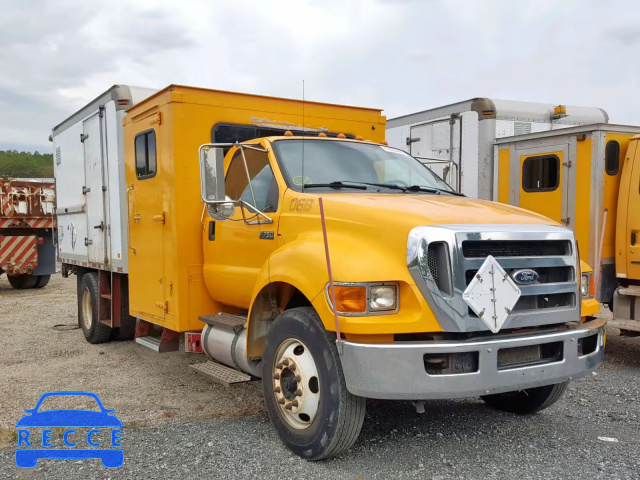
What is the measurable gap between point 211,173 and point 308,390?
181 cm

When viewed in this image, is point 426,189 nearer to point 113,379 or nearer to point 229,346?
point 229,346

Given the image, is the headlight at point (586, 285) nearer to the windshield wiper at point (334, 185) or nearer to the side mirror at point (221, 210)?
the windshield wiper at point (334, 185)

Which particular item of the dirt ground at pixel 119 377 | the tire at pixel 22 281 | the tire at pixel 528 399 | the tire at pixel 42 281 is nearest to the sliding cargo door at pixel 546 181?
the dirt ground at pixel 119 377

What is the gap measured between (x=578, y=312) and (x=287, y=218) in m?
2.12

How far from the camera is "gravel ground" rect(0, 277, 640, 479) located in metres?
4.01

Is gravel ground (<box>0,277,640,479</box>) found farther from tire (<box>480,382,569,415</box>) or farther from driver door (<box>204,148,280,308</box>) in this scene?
driver door (<box>204,148,280,308</box>)

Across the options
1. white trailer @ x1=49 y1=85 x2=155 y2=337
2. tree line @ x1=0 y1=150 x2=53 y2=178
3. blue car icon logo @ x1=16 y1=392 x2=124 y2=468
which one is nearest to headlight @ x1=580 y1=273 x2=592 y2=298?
blue car icon logo @ x1=16 y1=392 x2=124 y2=468

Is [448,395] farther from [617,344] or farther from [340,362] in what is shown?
[617,344]

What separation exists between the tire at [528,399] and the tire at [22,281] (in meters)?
14.1

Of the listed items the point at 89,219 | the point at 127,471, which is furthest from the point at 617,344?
the point at 89,219

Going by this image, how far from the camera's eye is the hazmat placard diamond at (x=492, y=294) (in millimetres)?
3660

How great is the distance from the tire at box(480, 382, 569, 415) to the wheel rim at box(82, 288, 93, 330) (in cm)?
556

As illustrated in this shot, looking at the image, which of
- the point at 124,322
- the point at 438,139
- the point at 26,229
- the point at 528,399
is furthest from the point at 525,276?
the point at 26,229

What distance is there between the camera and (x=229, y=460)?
13.7ft
